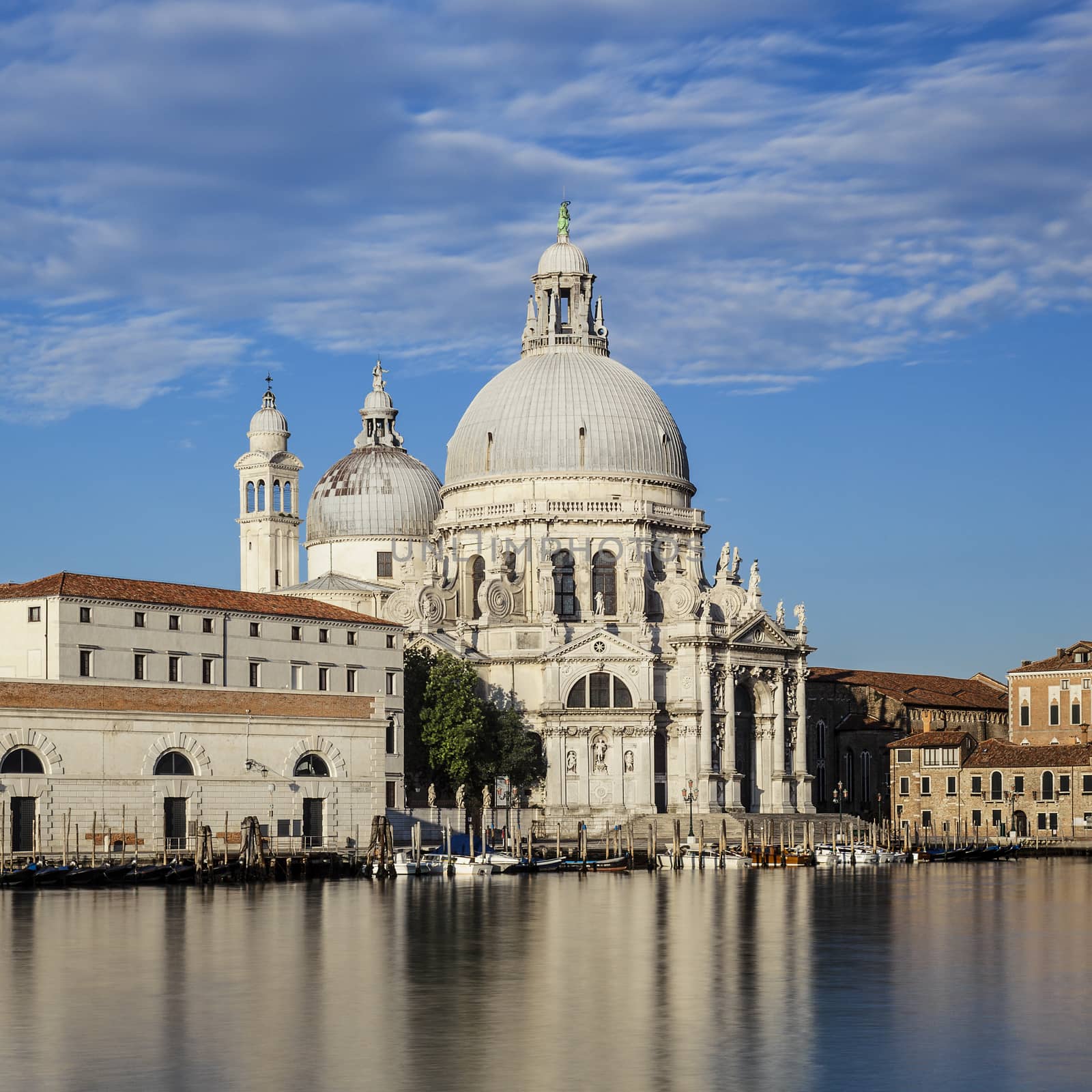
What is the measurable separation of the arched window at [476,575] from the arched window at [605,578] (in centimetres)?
520

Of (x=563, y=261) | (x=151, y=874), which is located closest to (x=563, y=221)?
(x=563, y=261)

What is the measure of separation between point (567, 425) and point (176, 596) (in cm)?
3095

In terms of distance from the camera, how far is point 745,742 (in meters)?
92.3

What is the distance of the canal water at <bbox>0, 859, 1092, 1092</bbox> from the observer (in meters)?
22.8

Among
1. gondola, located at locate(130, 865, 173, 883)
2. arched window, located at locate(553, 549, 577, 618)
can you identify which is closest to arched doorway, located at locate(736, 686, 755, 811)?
arched window, located at locate(553, 549, 577, 618)

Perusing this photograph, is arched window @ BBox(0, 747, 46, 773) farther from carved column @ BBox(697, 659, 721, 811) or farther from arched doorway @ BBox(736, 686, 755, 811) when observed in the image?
arched doorway @ BBox(736, 686, 755, 811)

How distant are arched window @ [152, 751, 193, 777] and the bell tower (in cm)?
4186

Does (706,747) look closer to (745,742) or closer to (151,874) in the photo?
(745,742)

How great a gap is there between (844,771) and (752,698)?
53.3 ft

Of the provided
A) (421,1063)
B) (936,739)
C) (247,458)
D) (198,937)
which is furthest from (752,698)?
(421,1063)

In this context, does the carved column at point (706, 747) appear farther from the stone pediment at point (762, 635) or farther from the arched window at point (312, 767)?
the arched window at point (312, 767)

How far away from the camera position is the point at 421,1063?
75.8 feet

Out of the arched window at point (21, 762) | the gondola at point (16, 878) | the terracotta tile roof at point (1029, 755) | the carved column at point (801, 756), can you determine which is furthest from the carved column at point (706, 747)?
the gondola at point (16, 878)

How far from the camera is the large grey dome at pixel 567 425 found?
95000mm
